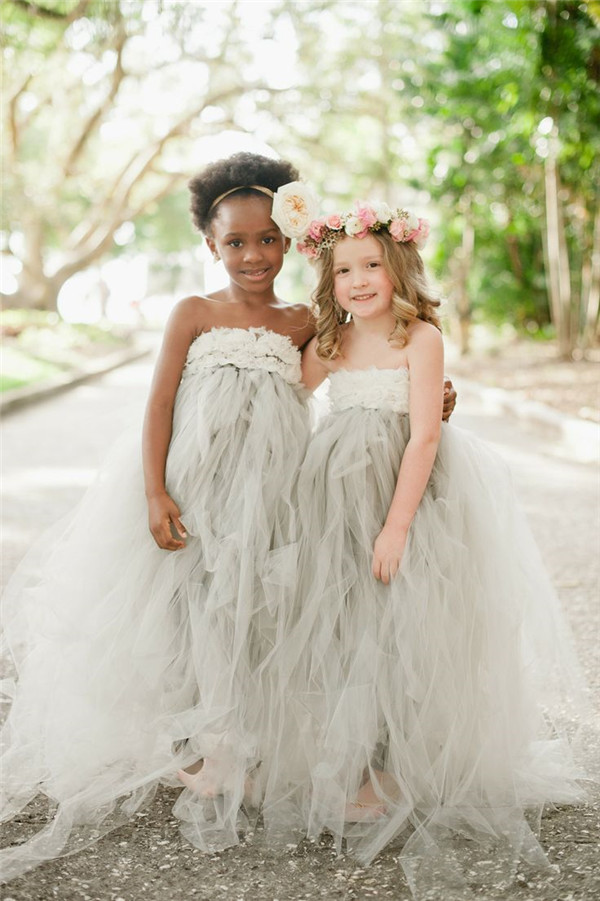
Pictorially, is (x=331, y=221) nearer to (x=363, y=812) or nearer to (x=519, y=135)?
(x=363, y=812)

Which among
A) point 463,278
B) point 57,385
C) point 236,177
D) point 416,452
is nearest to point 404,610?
point 416,452

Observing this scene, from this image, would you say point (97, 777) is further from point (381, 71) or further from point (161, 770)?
point (381, 71)

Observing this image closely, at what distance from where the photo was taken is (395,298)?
2.79 m

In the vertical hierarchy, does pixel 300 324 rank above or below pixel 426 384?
above

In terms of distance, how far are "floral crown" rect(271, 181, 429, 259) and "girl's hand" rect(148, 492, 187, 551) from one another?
81 cm

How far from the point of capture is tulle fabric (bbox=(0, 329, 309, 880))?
2.63m

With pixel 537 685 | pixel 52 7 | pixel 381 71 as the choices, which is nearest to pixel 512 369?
pixel 52 7

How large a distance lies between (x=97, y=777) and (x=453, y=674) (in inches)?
37.9

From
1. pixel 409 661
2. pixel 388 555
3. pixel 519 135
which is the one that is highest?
pixel 519 135

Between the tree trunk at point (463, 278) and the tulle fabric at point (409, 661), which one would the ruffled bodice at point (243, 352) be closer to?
the tulle fabric at point (409, 661)

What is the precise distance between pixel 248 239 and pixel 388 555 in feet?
3.22

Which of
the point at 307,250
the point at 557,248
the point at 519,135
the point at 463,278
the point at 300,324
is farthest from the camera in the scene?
the point at 463,278

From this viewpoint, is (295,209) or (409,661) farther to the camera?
(295,209)

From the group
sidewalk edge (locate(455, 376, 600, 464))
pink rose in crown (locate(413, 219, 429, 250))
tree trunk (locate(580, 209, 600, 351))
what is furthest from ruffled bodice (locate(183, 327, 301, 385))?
tree trunk (locate(580, 209, 600, 351))
